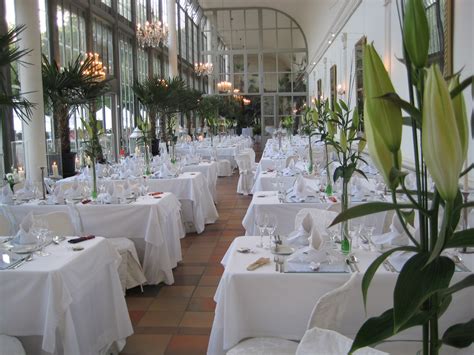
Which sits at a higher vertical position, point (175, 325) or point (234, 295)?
point (234, 295)

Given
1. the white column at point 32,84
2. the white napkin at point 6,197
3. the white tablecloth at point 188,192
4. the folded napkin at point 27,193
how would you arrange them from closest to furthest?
the white napkin at point 6,197
the folded napkin at point 27,193
the white tablecloth at point 188,192
the white column at point 32,84

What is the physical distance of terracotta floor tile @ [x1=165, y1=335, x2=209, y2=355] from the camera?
3554 mm

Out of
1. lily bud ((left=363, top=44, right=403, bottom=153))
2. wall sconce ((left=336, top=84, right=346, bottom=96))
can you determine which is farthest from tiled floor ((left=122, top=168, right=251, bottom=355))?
wall sconce ((left=336, top=84, right=346, bottom=96))

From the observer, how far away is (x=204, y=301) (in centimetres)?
452

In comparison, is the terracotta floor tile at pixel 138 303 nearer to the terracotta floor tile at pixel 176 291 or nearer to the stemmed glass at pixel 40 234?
the terracotta floor tile at pixel 176 291

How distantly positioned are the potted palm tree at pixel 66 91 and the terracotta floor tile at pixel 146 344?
251 inches

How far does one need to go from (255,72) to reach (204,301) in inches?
913

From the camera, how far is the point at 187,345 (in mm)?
3660

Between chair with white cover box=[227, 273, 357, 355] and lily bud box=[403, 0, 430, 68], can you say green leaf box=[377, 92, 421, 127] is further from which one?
chair with white cover box=[227, 273, 357, 355]

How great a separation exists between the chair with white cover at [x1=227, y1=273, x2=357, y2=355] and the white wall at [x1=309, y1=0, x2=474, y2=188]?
1.21 meters

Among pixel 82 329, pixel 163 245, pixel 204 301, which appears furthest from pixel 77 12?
pixel 82 329

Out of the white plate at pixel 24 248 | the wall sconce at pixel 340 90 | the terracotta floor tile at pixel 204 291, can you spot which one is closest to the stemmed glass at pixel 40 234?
the white plate at pixel 24 248

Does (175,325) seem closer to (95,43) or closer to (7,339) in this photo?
(7,339)

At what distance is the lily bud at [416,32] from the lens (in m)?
0.98
